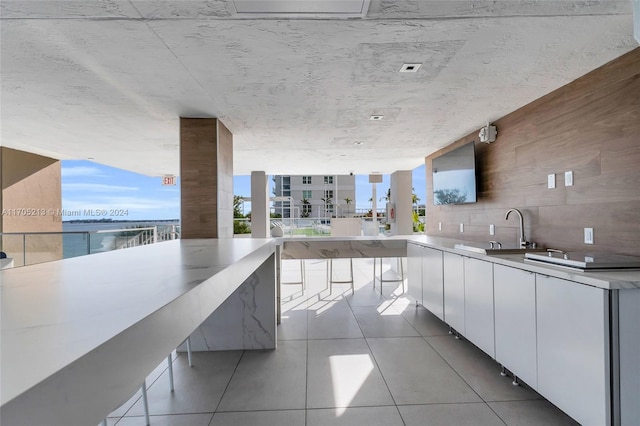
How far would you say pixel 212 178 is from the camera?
137 inches

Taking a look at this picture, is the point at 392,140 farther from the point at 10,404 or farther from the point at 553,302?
the point at 10,404

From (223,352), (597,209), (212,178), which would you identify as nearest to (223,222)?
(212,178)

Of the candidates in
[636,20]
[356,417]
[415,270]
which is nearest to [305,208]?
[415,270]

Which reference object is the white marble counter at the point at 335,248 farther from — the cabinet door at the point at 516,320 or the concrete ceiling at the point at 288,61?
the cabinet door at the point at 516,320

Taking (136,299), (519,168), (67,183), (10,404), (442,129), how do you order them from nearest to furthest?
1. (10,404)
2. (136,299)
3. (519,168)
4. (442,129)
5. (67,183)

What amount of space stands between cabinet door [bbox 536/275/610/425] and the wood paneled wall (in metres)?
0.75

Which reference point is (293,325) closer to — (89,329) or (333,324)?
(333,324)

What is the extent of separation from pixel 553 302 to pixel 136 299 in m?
2.01

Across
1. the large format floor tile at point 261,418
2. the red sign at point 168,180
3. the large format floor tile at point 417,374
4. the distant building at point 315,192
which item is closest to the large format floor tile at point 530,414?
the large format floor tile at point 417,374

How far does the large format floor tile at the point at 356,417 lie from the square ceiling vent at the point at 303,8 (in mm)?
2233

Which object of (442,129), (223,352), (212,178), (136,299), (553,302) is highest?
(442,129)

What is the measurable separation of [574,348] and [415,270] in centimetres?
236

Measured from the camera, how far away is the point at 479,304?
101 inches

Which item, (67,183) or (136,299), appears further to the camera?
(67,183)
